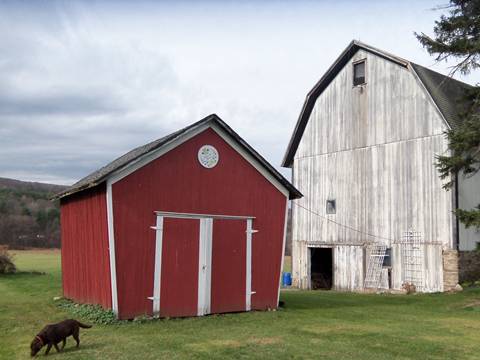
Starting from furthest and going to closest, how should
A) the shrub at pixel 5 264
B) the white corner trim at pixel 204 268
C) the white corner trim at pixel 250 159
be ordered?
the shrub at pixel 5 264 → the white corner trim at pixel 250 159 → the white corner trim at pixel 204 268

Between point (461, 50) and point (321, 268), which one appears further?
point (321, 268)

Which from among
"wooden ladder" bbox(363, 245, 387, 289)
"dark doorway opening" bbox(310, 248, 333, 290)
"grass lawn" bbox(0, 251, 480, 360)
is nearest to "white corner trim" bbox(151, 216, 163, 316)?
"grass lawn" bbox(0, 251, 480, 360)

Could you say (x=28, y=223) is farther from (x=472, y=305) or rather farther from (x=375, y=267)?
(x=472, y=305)

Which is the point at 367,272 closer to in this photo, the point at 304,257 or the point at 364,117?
the point at 304,257

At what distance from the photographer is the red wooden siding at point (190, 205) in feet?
39.0

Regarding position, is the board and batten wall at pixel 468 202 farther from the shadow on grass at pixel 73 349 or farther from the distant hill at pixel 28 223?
the distant hill at pixel 28 223

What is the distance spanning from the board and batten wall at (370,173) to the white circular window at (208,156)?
32.4 ft

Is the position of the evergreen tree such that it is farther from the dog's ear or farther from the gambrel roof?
the dog's ear

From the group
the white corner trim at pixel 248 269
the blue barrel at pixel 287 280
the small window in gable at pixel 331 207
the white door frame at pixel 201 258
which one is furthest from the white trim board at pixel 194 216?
the blue barrel at pixel 287 280

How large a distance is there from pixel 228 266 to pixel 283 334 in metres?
3.31

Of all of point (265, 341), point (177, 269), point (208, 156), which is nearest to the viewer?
point (265, 341)

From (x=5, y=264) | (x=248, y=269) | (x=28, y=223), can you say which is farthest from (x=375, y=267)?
(x=28, y=223)

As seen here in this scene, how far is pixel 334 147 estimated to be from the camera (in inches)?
955

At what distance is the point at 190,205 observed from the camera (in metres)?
12.9
